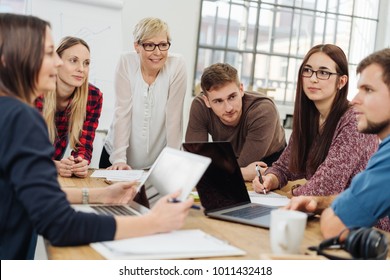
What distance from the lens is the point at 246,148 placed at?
2.41m

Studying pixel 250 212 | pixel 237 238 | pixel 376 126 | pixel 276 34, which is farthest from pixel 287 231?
pixel 276 34

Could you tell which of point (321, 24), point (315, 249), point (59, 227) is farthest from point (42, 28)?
point (321, 24)

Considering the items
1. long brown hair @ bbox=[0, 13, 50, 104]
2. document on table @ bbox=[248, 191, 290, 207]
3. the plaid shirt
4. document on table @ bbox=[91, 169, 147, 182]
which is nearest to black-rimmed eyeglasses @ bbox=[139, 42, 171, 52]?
the plaid shirt

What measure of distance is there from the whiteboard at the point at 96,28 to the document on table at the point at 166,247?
320 cm

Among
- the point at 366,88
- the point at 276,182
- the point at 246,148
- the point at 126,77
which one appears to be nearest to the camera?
the point at 366,88

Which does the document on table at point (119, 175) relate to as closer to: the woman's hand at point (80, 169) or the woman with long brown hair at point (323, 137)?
the woman's hand at point (80, 169)

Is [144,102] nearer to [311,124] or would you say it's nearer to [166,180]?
[311,124]

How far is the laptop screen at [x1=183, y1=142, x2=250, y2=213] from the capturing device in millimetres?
1476

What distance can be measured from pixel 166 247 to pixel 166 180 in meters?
0.26

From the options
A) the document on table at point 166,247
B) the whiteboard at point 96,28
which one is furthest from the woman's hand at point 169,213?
the whiteboard at point 96,28

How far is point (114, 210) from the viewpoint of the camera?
1348 millimetres

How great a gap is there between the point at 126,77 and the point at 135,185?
4.00 feet

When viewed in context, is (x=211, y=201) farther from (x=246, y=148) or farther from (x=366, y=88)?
(x=246, y=148)

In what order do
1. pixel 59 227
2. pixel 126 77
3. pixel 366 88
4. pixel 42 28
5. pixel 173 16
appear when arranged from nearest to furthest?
pixel 59 227, pixel 42 28, pixel 366 88, pixel 126 77, pixel 173 16
